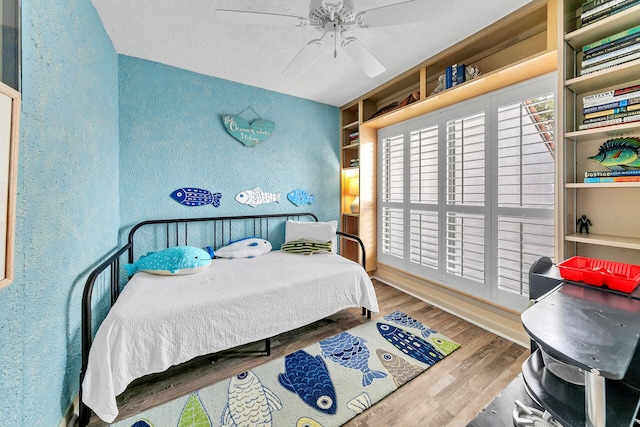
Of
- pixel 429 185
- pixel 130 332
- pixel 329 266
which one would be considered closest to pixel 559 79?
pixel 429 185

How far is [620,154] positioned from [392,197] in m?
1.85

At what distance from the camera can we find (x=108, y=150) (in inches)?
73.4

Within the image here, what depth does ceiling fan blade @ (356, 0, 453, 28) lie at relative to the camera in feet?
3.98

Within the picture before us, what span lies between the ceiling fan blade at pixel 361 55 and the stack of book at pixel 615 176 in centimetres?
144

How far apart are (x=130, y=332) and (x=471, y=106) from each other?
2.98 metres

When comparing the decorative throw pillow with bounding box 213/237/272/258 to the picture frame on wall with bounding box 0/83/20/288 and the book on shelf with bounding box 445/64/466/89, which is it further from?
the book on shelf with bounding box 445/64/466/89

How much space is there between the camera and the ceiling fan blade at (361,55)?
1.53 m

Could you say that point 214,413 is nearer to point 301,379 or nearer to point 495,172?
point 301,379

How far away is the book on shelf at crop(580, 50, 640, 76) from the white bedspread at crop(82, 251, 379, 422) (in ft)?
6.30

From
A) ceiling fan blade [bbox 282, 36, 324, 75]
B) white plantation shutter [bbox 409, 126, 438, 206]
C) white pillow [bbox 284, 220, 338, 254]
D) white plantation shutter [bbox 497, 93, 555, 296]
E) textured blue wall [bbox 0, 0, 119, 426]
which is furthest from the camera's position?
white pillow [bbox 284, 220, 338, 254]

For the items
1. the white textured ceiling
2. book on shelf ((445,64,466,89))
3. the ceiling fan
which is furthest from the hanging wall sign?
book on shelf ((445,64,466,89))

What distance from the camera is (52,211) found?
1068 millimetres

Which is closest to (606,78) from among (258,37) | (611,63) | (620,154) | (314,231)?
(611,63)

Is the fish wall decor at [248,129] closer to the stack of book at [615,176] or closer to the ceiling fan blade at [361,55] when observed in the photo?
the ceiling fan blade at [361,55]
